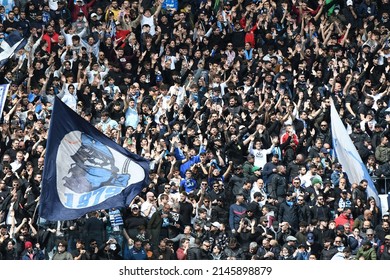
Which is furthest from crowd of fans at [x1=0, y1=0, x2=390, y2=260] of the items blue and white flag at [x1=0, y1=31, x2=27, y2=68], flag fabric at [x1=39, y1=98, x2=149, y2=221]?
flag fabric at [x1=39, y1=98, x2=149, y2=221]

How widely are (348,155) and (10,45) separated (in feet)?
29.4

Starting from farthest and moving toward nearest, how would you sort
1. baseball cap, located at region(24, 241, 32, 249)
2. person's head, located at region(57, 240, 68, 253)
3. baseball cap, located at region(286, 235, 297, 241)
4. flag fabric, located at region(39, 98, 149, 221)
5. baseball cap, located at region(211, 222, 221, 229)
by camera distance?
baseball cap, located at region(211, 222, 221, 229) → baseball cap, located at region(24, 241, 32, 249) → baseball cap, located at region(286, 235, 297, 241) → person's head, located at region(57, 240, 68, 253) → flag fabric, located at region(39, 98, 149, 221)

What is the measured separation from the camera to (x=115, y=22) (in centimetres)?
3922

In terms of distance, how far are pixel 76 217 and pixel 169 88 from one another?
860 cm

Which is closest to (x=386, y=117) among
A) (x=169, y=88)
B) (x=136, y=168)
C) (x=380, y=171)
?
(x=380, y=171)

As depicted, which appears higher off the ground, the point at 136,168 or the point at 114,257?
the point at 136,168

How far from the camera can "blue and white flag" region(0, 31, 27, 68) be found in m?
37.1

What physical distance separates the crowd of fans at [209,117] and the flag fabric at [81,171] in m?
1.53

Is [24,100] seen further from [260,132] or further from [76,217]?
[76,217]

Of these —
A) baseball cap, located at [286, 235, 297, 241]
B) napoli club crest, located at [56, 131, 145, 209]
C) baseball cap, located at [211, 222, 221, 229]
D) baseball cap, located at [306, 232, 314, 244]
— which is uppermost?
napoli club crest, located at [56, 131, 145, 209]

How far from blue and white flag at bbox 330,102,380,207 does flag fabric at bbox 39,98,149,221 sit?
16.2ft

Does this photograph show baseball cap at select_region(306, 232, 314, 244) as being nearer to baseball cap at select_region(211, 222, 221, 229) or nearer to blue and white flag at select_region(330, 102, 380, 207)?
baseball cap at select_region(211, 222, 221, 229)

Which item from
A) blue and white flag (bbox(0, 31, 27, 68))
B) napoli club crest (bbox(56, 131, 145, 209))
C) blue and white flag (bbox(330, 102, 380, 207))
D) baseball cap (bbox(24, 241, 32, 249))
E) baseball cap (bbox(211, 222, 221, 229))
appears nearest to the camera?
napoli club crest (bbox(56, 131, 145, 209))

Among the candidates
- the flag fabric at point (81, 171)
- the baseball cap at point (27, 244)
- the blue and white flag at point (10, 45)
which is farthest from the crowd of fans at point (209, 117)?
the flag fabric at point (81, 171)
